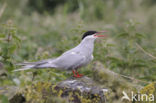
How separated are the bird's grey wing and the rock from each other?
17.8 inches

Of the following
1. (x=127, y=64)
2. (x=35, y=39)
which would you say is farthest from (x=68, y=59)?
(x=35, y=39)

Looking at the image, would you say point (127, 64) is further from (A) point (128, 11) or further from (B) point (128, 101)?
(A) point (128, 11)

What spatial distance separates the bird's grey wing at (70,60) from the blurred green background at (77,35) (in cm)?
13

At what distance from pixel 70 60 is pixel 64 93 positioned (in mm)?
586

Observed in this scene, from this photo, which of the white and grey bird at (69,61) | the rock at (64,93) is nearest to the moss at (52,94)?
the rock at (64,93)

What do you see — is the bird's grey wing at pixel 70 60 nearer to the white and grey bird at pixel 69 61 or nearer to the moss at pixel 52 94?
the white and grey bird at pixel 69 61

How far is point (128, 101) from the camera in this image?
2.71 meters

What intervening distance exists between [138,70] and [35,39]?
2.83 metres

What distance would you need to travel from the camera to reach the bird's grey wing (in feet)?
10.7

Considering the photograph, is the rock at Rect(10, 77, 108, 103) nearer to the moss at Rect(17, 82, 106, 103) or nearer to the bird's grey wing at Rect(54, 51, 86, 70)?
the moss at Rect(17, 82, 106, 103)

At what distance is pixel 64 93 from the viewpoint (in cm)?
277

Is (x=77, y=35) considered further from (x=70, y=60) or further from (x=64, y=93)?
(x=64, y=93)

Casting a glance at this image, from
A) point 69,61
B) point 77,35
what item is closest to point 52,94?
point 69,61

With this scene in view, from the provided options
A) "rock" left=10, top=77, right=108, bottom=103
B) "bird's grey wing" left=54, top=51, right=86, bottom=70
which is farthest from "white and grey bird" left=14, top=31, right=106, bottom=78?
"rock" left=10, top=77, right=108, bottom=103
